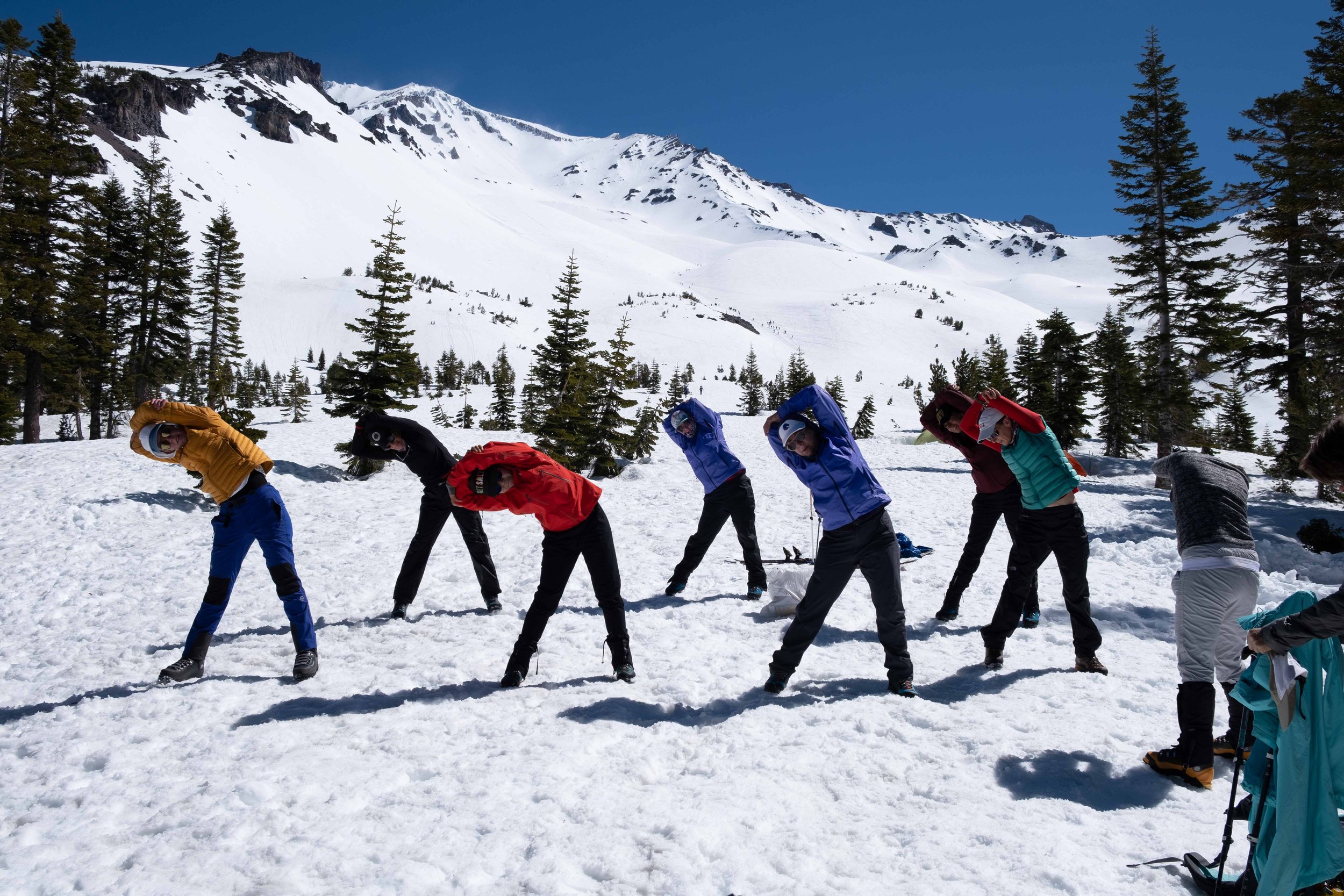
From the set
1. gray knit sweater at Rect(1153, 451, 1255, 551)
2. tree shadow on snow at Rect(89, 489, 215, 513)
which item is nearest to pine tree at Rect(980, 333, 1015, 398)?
gray knit sweater at Rect(1153, 451, 1255, 551)

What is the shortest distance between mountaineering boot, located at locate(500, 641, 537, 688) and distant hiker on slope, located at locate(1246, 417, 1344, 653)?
181 inches

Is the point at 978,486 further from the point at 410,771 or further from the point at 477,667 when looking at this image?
the point at 410,771

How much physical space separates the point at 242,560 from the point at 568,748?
3.33 meters

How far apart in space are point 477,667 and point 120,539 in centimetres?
817

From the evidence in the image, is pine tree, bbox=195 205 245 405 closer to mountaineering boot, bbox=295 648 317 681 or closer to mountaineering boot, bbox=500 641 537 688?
mountaineering boot, bbox=295 648 317 681

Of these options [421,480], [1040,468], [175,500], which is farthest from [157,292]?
[1040,468]

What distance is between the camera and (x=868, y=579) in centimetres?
503

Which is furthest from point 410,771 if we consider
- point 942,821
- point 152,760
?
point 942,821

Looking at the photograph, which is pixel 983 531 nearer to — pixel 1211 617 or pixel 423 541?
pixel 1211 617

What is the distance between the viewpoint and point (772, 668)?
519cm

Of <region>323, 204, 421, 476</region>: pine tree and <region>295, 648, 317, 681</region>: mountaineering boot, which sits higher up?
<region>323, 204, 421, 476</region>: pine tree

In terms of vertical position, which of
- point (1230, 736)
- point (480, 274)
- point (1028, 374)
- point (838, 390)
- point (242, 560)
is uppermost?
point (480, 274)

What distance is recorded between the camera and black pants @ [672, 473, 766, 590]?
7840mm

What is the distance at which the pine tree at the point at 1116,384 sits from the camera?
29.1 meters
